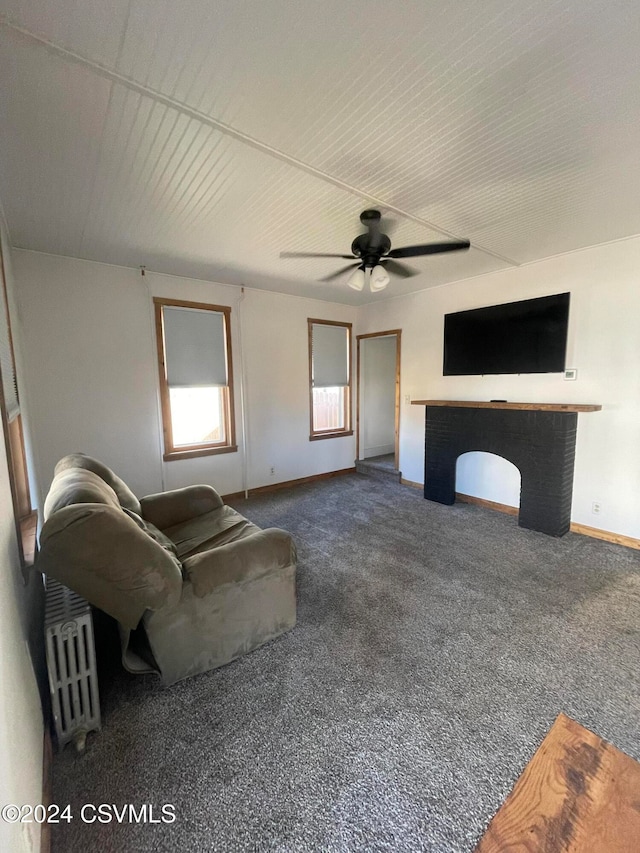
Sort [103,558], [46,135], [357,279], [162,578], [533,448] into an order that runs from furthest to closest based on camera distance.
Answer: [533,448] < [357,279] < [46,135] < [162,578] < [103,558]

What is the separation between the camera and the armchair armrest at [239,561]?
1696 millimetres

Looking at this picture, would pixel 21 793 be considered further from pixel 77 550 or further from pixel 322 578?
pixel 322 578

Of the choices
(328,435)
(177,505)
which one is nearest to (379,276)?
(177,505)

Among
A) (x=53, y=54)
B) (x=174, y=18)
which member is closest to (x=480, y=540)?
(x=174, y=18)

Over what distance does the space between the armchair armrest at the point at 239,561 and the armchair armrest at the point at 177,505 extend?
2.97 feet

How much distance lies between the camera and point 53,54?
4.21 feet

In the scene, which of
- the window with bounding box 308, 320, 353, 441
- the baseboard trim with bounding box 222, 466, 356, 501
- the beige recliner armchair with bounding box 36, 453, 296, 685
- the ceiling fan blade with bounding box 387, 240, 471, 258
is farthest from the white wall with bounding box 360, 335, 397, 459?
the beige recliner armchair with bounding box 36, 453, 296, 685

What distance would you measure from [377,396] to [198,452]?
126 inches

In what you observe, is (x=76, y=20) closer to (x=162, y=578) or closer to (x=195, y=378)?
(x=162, y=578)

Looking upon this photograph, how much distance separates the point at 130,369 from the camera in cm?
364

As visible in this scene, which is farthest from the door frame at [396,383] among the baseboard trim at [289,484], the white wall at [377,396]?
the baseboard trim at [289,484]

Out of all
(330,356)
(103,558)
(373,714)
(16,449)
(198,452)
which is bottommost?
(373,714)

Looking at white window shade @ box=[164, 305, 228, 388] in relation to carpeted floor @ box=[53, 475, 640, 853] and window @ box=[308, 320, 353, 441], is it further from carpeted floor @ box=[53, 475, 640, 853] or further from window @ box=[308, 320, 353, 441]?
carpeted floor @ box=[53, 475, 640, 853]

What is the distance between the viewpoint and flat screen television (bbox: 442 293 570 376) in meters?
3.44
